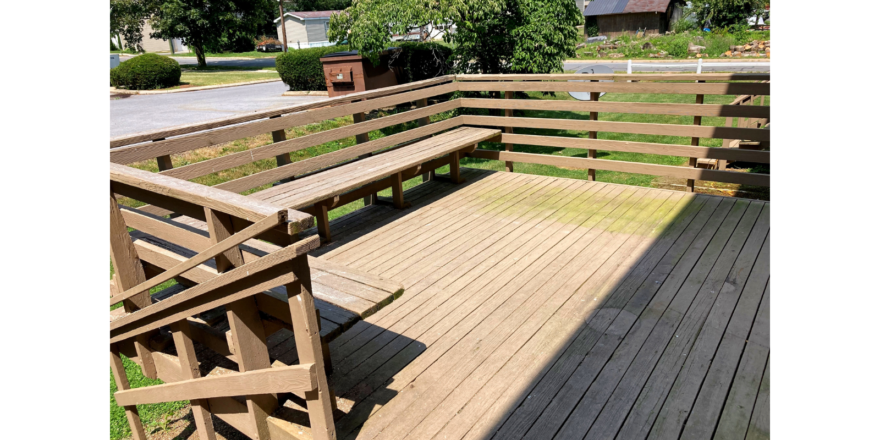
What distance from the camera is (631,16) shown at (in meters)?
42.6

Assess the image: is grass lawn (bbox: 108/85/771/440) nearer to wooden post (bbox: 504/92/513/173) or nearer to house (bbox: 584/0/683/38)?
wooden post (bbox: 504/92/513/173)

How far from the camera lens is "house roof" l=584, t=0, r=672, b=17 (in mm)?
42062

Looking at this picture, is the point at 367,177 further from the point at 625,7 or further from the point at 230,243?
the point at 625,7

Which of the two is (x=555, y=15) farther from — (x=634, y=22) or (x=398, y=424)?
(x=634, y=22)

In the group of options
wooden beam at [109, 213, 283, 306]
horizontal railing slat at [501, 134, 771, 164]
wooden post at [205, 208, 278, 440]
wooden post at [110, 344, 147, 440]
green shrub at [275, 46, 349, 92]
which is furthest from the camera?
green shrub at [275, 46, 349, 92]

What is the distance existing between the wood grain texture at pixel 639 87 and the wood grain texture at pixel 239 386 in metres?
4.29

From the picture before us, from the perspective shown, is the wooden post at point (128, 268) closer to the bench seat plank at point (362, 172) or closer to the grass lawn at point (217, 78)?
the bench seat plank at point (362, 172)

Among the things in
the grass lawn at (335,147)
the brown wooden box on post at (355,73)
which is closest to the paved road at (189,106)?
the brown wooden box on post at (355,73)

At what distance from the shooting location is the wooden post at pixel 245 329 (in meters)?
2.21

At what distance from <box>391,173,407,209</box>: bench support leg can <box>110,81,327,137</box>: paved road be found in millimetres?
5584

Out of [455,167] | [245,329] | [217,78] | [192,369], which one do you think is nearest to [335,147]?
[455,167]

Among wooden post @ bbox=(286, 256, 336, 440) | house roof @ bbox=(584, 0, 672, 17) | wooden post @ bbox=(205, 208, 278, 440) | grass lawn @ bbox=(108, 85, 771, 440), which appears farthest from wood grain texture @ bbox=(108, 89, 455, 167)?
house roof @ bbox=(584, 0, 672, 17)
